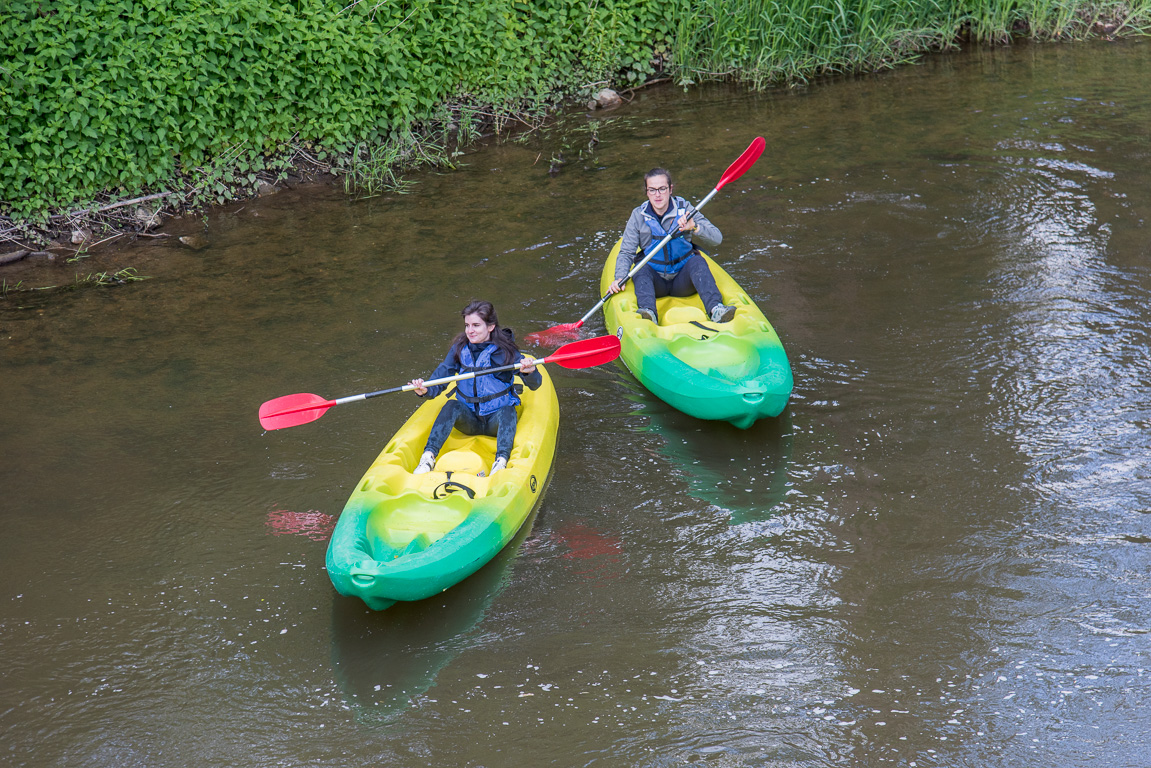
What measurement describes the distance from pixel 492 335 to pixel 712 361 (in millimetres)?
1069

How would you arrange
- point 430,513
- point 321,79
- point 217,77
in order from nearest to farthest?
point 430,513, point 217,77, point 321,79

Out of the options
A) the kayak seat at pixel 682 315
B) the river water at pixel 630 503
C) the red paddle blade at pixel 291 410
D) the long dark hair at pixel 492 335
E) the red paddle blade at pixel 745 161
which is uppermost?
the red paddle blade at pixel 745 161

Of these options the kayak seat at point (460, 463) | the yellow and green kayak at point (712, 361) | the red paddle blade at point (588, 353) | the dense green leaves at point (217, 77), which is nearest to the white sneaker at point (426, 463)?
the kayak seat at point (460, 463)

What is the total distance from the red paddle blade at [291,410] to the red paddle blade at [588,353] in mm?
1101

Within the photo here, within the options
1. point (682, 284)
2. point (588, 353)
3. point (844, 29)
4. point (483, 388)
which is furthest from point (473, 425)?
point (844, 29)

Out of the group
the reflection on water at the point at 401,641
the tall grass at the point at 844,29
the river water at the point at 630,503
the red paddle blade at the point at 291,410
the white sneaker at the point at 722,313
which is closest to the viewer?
the river water at the point at 630,503

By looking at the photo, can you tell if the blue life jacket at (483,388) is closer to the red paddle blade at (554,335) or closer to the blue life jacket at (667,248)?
the red paddle blade at (554,335)

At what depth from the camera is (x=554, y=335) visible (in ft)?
18.1

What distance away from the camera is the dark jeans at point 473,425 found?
418 centimetres

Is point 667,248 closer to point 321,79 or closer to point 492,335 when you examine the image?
point 492,335

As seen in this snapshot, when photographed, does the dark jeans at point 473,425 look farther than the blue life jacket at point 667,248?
No

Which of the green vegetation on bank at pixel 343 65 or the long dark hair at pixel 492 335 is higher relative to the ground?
the green vegetation on bank at pixel 343 65

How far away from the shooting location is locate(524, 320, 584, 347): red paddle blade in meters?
5.48

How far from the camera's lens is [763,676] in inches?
125
